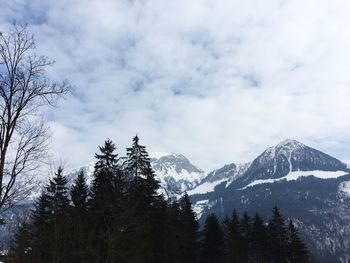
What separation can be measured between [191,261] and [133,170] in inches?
678

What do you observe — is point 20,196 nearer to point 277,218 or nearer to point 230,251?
point 230,251

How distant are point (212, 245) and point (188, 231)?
5.26 meters

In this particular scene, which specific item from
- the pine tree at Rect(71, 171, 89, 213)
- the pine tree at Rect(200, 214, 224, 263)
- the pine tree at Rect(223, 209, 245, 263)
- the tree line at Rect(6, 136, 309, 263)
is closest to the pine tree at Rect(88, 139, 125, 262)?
the tree line at Rect(6, 136, 309, 263)

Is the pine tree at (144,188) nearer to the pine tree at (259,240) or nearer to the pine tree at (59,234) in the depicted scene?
the pine tree at (59,234)

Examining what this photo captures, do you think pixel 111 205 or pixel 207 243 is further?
pixel 207 243

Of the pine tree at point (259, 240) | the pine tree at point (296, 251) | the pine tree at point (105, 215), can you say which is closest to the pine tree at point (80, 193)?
the pine tree at point (105, 215)

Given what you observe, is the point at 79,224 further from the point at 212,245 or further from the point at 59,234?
the point at 212,245

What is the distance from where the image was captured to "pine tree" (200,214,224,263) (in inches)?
2299

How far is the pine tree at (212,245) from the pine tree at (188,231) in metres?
1.78

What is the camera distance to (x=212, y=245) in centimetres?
5922

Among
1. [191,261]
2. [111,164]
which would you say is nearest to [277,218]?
[191,261]

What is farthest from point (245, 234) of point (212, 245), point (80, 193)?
point (80, 193)

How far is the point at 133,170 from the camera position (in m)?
42.4

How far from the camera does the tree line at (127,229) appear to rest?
28.3 metres
